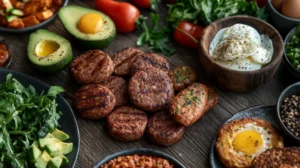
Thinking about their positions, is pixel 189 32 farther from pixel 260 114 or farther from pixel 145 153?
pixel 145 153

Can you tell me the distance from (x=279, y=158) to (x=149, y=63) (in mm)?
1282

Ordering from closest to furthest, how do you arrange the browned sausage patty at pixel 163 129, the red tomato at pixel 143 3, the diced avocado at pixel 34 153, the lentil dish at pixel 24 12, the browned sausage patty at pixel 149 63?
the diced avocado at pixel 34 153
the browned sausage patty at pixel 163 129
the browned sausage patty at pixel 149 63
the lentil dish at pixel 24 12
the red tomato at pixel 143 3

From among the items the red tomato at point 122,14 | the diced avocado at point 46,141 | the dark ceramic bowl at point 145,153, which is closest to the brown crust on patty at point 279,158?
the dark ceramic bowl at point 145,153

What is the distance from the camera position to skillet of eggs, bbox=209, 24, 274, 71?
3344mm

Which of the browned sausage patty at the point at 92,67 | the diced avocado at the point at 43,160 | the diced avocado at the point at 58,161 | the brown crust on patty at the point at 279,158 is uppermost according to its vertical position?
the browned sausage patty at the point at 92,67

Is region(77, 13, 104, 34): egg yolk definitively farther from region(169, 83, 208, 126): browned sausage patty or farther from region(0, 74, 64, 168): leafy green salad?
region(169, 83, 208, 126): browned sausage patty

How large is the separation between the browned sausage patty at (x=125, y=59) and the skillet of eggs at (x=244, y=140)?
0.94 meters

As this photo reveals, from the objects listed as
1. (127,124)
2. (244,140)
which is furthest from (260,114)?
(127,124)

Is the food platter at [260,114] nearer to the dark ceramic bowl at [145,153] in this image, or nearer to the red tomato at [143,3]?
the dark ceramic bowl at [145,153]

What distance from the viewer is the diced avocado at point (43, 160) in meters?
2.84

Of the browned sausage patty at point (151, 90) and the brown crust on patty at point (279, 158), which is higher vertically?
the browned sausage patty at point (151, 90)

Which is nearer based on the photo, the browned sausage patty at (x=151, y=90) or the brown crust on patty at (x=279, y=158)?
the brown crust on patty at (x=279, y=158)

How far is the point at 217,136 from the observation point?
318cm

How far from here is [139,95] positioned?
3295 millimetres
